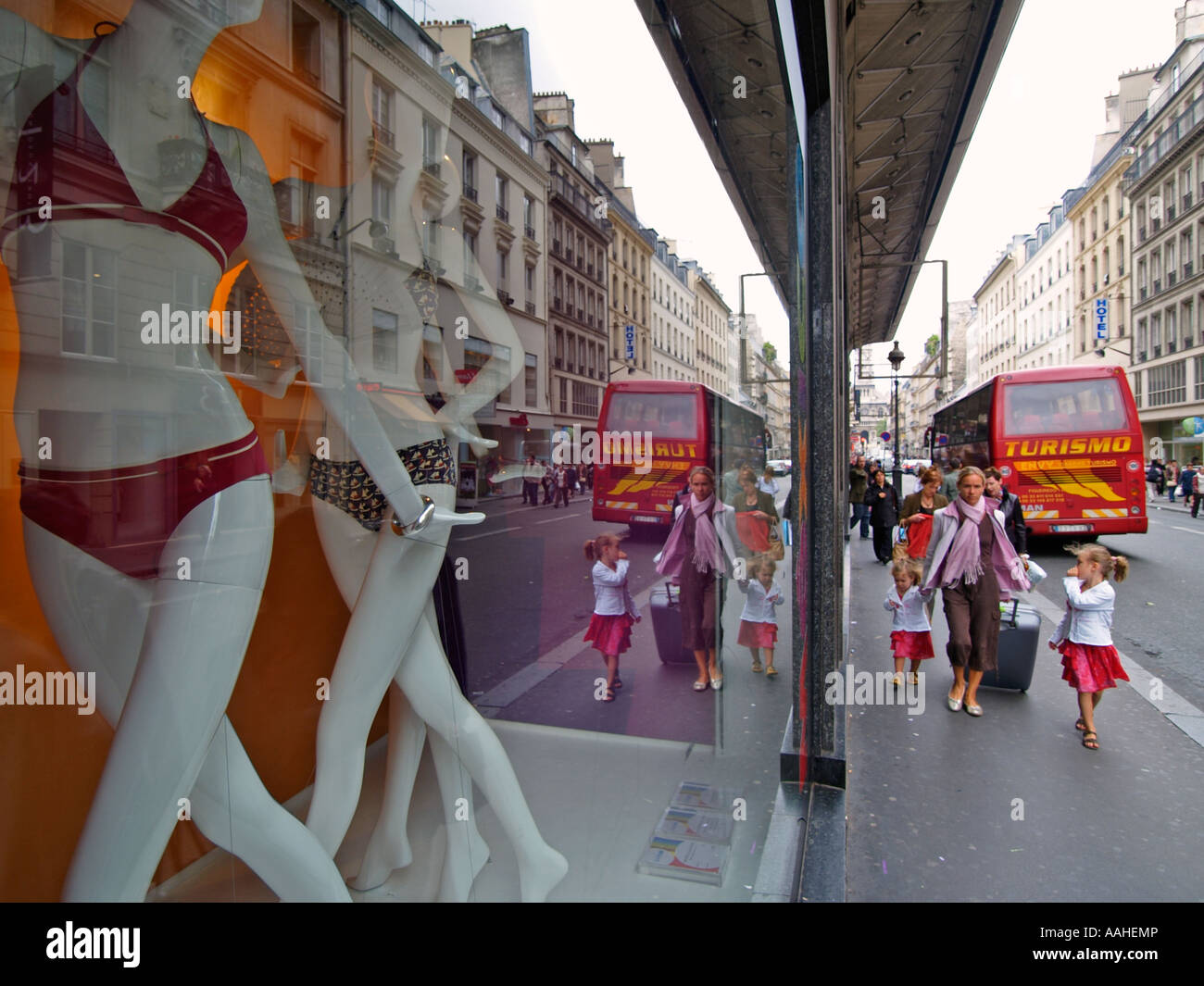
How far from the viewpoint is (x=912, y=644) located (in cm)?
533

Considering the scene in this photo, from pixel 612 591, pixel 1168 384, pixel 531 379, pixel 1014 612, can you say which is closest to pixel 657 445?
pixel 612 591

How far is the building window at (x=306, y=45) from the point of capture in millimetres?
1237

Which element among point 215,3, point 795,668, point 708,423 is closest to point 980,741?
point 795,668

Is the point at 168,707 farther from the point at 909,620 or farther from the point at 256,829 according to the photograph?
the point at 909,620

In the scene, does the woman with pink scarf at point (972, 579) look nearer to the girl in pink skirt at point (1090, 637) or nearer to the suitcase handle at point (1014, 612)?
the suitcase handle at point (1014, 612)

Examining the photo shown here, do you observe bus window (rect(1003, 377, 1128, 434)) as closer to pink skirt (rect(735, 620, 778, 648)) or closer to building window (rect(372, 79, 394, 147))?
pink skirt (rect(735, 620, 778, 648))

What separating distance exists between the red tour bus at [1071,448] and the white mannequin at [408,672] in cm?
1200

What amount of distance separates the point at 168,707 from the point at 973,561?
199 inches

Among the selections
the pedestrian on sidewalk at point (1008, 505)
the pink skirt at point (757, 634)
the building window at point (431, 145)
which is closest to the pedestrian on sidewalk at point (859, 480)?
the pedestrian on sidewalk at point (1008, 505)

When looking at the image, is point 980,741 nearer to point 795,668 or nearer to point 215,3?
point 795,668

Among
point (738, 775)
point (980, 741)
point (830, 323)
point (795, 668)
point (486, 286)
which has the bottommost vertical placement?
point (980, 741)

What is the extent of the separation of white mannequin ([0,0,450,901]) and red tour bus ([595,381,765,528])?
0.80 meters

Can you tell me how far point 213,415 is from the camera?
45.1 inches
